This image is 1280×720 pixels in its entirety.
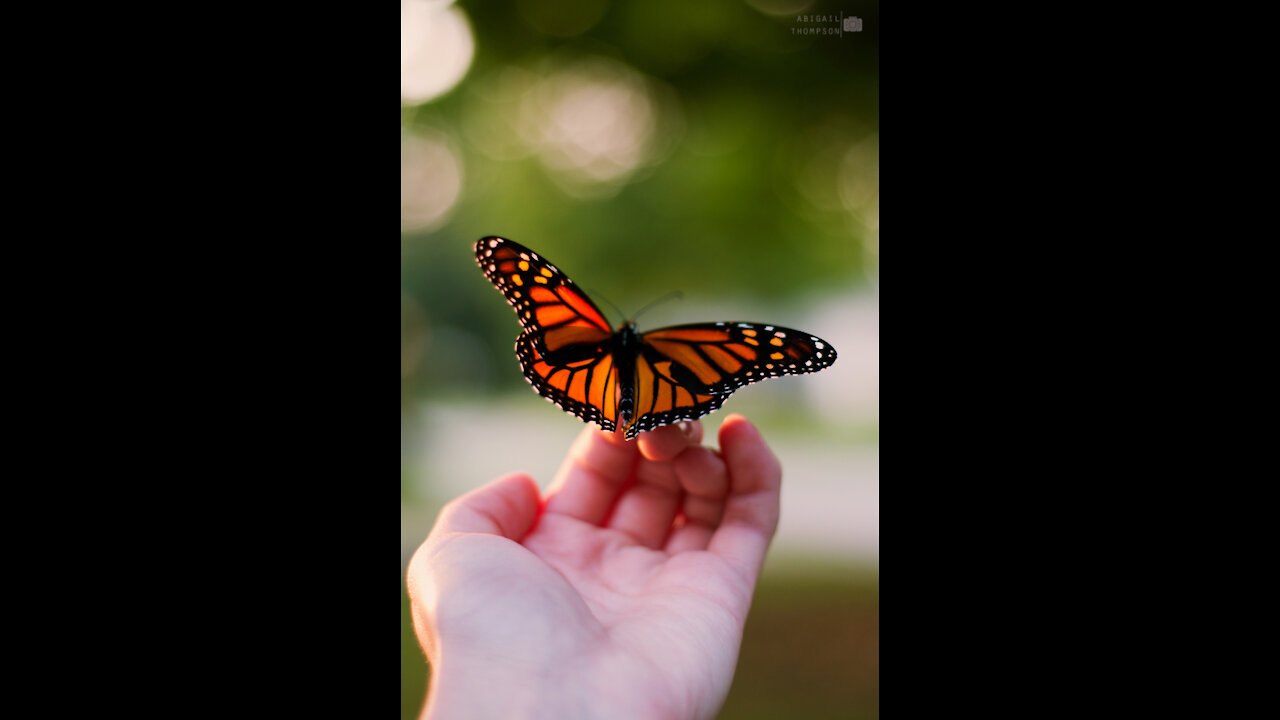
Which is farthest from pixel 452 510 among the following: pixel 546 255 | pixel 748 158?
pixel 748 158

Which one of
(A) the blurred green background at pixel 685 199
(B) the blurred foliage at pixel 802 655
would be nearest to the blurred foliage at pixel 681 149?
(A) the blurred green background at pixel 685 199

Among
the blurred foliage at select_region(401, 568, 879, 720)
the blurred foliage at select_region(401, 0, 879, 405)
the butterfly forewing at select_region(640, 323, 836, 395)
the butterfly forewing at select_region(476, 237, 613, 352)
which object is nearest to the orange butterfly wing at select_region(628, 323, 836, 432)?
the butterfly forewing at select_region(640, 323, 836, 395)

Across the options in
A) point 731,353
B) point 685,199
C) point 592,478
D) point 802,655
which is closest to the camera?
point 731,353

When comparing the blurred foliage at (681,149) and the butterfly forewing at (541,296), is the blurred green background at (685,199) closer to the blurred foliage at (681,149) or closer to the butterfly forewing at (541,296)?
the blurred foliage at (681,149)

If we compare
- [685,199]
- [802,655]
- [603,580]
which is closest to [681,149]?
[685,199]

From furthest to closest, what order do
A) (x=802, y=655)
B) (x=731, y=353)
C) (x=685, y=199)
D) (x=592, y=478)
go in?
(x=685, y=199)
(x=802, y=655)
(x=592, y=478)
(x=731, y=353)

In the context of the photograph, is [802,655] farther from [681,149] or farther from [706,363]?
[681,149]
